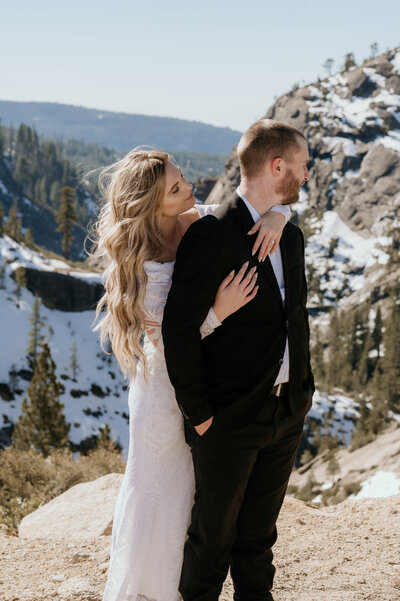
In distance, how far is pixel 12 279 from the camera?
203ft

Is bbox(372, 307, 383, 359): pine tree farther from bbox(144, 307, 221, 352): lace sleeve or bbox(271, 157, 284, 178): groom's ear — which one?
bbox(271, 157, 284, 178): groom's ear

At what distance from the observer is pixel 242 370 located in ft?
10.6

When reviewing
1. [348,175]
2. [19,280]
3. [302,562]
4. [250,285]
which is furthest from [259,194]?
[348,175]

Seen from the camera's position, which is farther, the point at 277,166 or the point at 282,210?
the point at 282,210

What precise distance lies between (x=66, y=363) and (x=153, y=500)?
53784 millimetres

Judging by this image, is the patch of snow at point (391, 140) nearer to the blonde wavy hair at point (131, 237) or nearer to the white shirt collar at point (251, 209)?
the white shirt collar at point (251, 209)

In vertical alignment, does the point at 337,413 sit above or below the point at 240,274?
below

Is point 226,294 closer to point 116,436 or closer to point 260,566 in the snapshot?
point 260,566

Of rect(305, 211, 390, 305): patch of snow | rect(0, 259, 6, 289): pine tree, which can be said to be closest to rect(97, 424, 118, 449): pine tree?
rect(0, 259, 6, 289): pine tree

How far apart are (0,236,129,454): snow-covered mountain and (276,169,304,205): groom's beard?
4126 centimetres

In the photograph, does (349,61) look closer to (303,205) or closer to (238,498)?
(303,205)

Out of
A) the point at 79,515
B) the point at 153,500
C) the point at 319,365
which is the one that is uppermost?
the point at 153,500

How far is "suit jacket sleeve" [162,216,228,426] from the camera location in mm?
3078

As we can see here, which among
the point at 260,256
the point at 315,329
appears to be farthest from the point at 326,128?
the point at 260,256
